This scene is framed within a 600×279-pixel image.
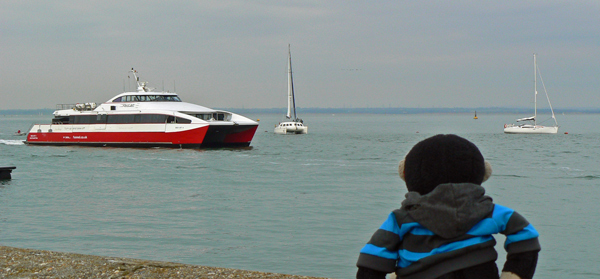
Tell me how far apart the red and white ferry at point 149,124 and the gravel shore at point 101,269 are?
34137mm

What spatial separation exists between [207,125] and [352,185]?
59.0ft

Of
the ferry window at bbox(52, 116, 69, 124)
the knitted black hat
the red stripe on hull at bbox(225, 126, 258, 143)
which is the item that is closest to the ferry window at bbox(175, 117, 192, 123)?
the red stripe on hull at bbox(225, 126, 258, 143)

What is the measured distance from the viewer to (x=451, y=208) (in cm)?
238

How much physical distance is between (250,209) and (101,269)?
12.0 metres

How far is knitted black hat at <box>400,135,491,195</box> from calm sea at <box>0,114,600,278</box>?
23.8 ft

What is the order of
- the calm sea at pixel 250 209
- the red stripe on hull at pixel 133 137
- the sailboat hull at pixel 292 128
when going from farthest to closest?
the sailboat hull at pixel 292 128
the red stripe on hull at pixel 133 137
the calm sea at pixel 250 209

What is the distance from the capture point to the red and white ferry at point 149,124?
3972 centimetres

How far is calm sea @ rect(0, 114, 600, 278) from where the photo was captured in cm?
1092

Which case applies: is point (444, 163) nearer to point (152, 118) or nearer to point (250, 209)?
point (250, 209)

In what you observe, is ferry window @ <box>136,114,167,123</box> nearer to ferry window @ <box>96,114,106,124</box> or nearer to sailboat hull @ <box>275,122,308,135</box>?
ferry window @ <box>96,114,106,124</box>

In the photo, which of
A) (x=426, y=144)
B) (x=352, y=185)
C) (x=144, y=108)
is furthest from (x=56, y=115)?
(x=426, y=144)

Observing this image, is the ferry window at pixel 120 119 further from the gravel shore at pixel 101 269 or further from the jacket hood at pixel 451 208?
the jacket hood at pixel 451 208

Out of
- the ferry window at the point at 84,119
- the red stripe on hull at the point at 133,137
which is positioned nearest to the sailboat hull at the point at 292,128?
the red stripe on hull at the point at 133,137

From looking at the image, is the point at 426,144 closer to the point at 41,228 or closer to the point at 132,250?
the point at 132,250
